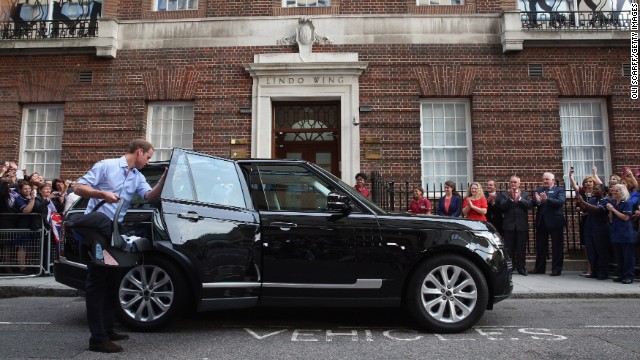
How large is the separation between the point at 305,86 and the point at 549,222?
5896mm

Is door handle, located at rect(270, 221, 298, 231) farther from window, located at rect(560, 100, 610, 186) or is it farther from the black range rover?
window, located at rect(560, 100, 610, 186)

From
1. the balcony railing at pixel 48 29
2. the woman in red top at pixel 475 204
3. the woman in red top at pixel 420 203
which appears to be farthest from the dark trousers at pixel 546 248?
the balcony railing at pixel 48 29

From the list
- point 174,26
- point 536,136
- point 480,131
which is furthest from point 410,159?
point 174,26

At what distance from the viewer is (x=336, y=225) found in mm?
5066

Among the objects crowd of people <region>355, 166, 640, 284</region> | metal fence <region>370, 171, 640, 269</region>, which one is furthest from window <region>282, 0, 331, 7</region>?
crowd of people <region>355, 166, 640, 284</region>

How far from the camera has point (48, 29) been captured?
1226 cm

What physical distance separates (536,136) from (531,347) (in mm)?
7735

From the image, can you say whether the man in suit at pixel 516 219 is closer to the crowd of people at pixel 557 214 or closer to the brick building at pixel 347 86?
the crowd of people at pixel 557 214

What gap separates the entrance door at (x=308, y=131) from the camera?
11812mm

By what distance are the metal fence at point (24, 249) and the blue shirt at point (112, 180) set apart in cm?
508

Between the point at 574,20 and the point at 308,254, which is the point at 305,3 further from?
the point at 308,254

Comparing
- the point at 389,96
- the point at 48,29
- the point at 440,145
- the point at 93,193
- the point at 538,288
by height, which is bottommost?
the point at 538,288

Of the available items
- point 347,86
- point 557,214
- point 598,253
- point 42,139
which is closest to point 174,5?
point 42,139

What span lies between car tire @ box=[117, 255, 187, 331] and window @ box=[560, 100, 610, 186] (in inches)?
377
